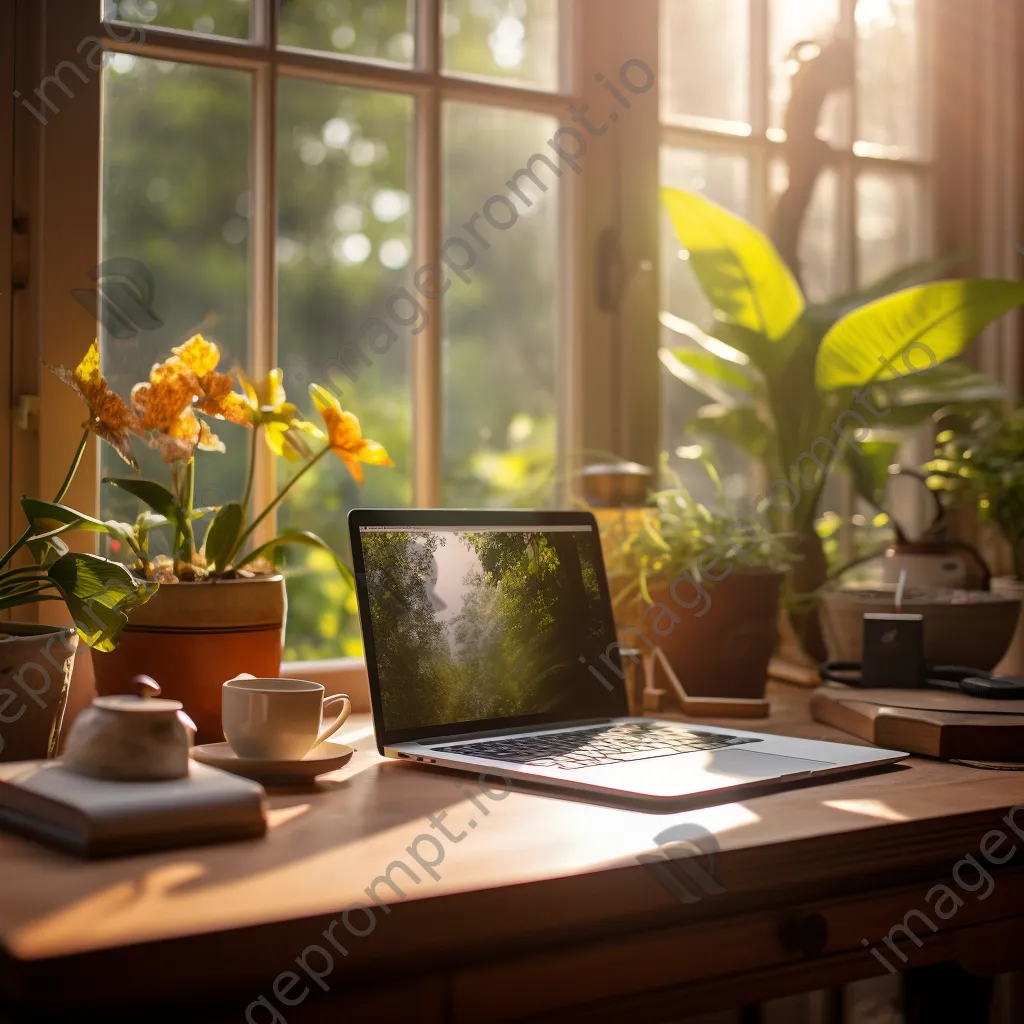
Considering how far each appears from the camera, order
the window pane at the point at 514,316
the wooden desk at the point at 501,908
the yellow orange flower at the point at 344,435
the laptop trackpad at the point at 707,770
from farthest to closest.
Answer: the window pane at the point at 514,316 < the yellow orange flower at the point at 344,435 < the laptop trackpad at the point at 707,770 < the wooden desk at the point at 501,908

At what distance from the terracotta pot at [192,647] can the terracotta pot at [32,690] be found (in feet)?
0.29

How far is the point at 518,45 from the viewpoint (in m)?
1.76

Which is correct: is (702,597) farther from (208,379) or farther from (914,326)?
(208,379)

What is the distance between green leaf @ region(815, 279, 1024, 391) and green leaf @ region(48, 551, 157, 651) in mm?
1056

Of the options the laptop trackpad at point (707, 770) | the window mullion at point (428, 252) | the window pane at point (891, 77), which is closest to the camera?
the laptop trackpad at point (707, 770)

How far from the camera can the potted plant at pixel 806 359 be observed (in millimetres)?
1630

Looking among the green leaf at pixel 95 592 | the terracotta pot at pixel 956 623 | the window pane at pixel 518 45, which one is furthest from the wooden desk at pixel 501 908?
the window pane at pixel 518 45

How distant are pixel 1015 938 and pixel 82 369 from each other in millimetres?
993

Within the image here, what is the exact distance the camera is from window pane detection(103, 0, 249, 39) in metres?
1.41

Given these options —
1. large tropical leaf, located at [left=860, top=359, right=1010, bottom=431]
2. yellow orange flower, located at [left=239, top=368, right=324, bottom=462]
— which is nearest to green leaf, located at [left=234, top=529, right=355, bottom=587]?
yellow orange flower, located at [left=239, top=368, right=324, bottom=462]

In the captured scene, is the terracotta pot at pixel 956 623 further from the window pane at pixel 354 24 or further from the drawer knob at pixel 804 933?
the window pane at pixel 354 24

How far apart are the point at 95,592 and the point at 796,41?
1511mm

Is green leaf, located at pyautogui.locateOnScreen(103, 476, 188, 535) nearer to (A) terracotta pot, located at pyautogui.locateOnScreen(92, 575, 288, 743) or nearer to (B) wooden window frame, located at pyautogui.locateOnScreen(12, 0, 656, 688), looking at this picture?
(A) terracotta pot, located at pyautogui.locateOnScreen(92, 575, 288, 743)

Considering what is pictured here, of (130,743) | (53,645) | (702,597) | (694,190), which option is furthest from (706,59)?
(130,743)
